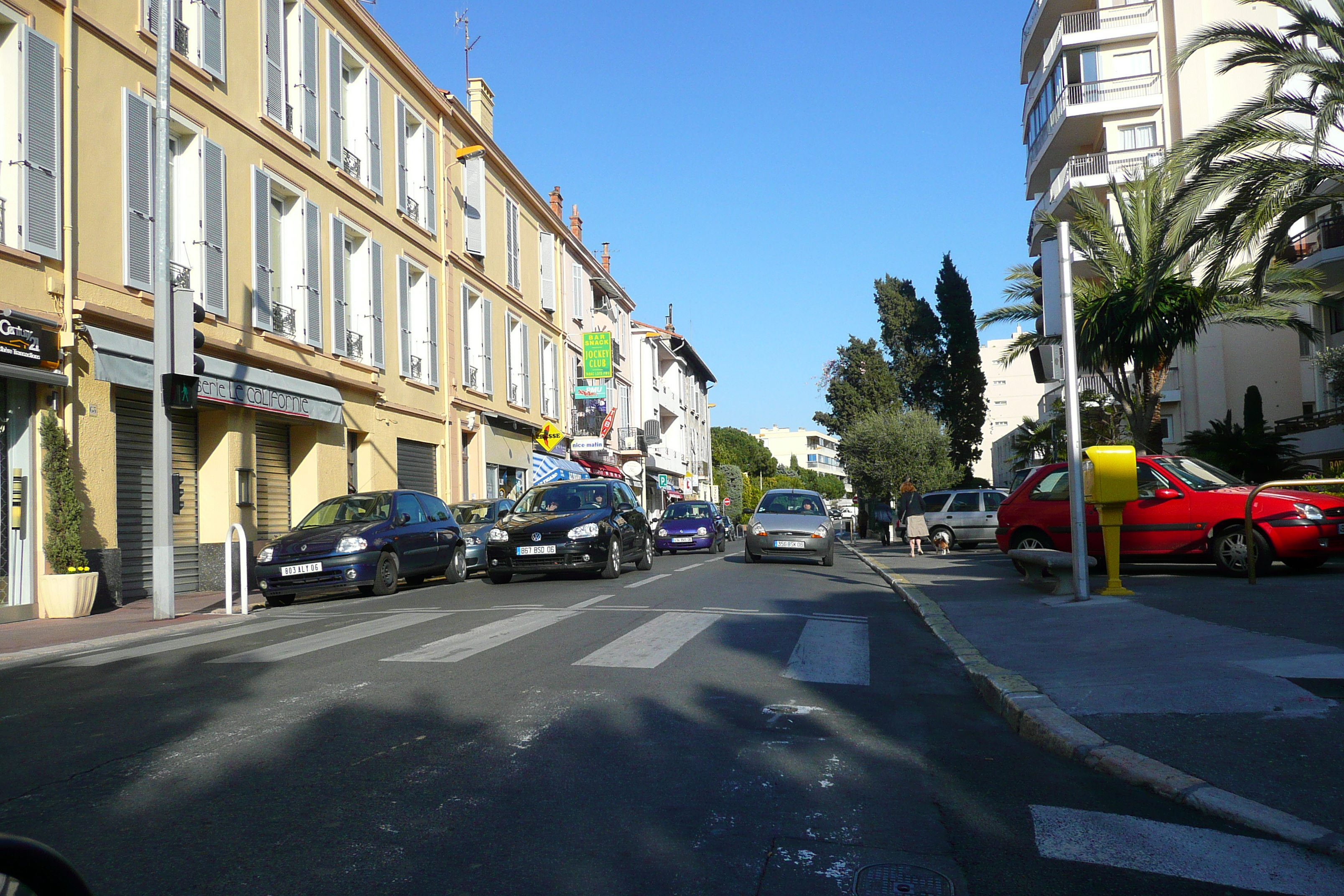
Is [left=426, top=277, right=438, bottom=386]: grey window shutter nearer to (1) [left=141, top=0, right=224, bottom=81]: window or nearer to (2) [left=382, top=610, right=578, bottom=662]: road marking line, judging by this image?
(1) [left=141, top=0, right=224, bottom=81]: window

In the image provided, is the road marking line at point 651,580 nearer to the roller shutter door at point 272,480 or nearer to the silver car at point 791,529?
the silver car at point 791,529

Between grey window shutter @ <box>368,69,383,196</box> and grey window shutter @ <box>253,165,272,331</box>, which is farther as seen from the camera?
grey window shutter @ <box>368,69,383,196</box>

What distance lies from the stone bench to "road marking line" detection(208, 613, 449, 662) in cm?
627

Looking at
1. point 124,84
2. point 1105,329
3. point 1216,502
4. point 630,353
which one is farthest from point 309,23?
point 630,353

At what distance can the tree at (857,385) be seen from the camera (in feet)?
193

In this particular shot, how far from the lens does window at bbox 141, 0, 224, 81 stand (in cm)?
1709

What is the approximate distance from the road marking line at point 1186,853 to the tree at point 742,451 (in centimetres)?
10688

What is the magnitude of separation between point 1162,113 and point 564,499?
26.5m

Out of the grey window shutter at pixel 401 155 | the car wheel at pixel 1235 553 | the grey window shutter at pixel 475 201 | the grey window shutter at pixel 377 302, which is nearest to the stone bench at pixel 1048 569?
the car wheel at pixel 1235 553

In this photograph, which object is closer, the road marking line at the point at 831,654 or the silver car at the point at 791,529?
the road marking line at the point at 831,654

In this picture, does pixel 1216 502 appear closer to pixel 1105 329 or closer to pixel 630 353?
pixel 1105 329

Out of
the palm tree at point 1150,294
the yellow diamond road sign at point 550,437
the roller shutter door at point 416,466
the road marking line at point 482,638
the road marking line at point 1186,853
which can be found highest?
the palm tree at point 1150,294

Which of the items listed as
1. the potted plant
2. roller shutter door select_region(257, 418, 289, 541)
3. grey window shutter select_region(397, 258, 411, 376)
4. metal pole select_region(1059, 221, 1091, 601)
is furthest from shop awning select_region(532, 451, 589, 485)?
metal pole select_region(1059, 221, 1091, 601)

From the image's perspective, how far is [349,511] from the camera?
1570 centimetres
